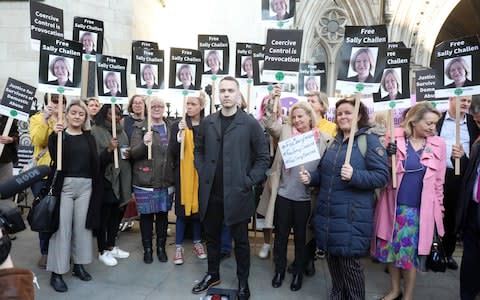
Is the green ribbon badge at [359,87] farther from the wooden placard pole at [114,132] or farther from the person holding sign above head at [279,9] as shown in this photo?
the wooden placard pole at [114,132]

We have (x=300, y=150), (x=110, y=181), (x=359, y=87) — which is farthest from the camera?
(x=110, y=181)

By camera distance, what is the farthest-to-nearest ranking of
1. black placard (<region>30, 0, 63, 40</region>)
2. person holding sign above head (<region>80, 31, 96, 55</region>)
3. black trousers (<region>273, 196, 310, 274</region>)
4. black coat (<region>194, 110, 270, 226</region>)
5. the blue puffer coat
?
person holding sign above head (<region>80, 31, 96, 55</region>), black placard (<region>30, 0, 63, 40</region>), black trousers (<region>273, 196, 310, 274</region>), black coat (<region>194, 110, 270, 226</region>), the blue puffer coat

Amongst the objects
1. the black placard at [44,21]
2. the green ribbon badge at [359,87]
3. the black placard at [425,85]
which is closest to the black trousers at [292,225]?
the green ribbon badge at [359,87]

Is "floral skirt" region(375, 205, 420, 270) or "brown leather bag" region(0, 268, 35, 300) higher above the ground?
"brown leather bag" region(0, 268, 35, 300)

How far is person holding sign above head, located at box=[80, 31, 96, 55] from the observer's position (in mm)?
5051

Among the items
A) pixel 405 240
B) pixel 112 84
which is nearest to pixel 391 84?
pixel 405 240

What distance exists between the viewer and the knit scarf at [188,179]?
4.62 meters

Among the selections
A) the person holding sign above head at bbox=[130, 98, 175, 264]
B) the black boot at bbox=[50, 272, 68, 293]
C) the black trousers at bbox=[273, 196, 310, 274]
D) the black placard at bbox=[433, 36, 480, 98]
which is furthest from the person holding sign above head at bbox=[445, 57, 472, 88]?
the black boot at bbox=[50, 272, 68, 293]

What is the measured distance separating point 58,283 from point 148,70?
2.68m

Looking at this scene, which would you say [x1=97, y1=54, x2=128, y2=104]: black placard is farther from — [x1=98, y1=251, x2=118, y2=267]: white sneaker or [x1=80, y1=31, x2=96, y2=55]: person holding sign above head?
[x1=98, y1=251, x2=118, y2=267]: white sneaker

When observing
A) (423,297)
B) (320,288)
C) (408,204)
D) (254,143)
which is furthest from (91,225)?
(423,297)

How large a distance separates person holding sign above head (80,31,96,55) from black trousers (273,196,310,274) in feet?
10.4

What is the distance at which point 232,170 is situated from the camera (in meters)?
3.63

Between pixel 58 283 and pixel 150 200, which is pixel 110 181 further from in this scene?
pixel 58 283
